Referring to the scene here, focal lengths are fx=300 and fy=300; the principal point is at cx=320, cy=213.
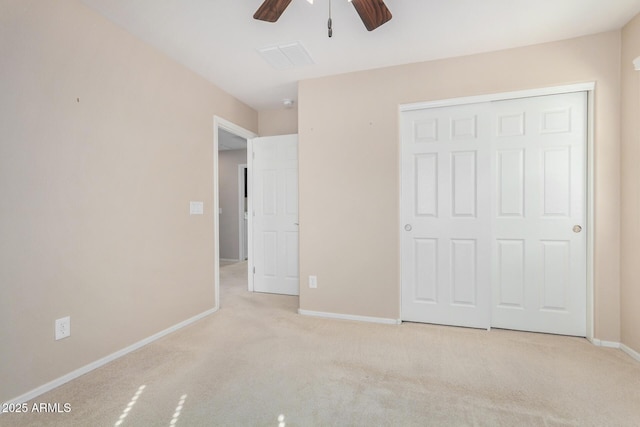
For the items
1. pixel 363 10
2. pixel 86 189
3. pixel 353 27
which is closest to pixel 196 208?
pixel 86 189

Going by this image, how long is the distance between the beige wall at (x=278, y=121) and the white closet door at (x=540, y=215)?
7.68 ft

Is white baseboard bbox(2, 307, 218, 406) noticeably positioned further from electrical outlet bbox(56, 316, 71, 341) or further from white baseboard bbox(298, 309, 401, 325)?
white baseboard bbox(298, 309, 401, 325)

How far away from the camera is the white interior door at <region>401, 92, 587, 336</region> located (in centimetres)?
248

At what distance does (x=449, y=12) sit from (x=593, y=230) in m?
2.00

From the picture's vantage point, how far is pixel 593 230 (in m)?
2.36

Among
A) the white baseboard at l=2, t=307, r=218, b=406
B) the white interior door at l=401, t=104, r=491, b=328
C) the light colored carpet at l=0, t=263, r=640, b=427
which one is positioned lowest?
the light colored carpet at l=0, t=263, r=640, b=427

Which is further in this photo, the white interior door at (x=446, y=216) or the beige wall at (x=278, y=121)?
the beige wall at (x=278, y=121)

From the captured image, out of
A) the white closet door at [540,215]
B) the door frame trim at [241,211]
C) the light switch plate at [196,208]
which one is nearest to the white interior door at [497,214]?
the white closet door at [540,215]

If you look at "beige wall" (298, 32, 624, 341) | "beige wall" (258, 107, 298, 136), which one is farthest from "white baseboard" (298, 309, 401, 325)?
"beige wall" (258, 107, 298, 136)

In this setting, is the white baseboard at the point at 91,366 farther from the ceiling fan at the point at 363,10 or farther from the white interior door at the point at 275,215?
the ceiling fan at the point at 363,10

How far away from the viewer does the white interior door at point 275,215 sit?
12.5ft

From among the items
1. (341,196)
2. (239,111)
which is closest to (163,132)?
(239,111)

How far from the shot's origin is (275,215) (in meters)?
3.89

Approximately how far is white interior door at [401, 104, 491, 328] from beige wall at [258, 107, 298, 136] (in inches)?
65.4
